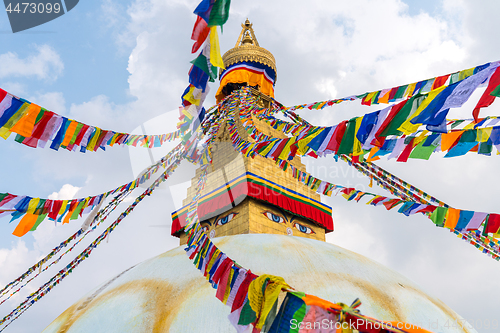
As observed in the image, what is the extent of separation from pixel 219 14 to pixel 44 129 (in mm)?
2278

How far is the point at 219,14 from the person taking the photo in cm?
237

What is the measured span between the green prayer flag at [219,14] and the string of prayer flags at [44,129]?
6.66 feet

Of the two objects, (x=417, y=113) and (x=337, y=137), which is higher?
(x=337, y=137)

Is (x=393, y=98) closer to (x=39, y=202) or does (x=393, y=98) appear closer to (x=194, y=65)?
(x=194, y=65)

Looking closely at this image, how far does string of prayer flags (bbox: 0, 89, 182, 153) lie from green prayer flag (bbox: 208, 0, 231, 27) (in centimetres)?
203

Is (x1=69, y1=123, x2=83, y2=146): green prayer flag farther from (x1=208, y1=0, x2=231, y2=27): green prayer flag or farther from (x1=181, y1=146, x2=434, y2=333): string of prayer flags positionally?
(x1=208, y1=0, x2=231, y2=27): green prayer flag

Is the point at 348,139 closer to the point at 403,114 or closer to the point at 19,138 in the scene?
the point at 403,114

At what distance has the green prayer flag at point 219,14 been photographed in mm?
2348

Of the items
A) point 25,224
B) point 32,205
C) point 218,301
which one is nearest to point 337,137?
point 218,301

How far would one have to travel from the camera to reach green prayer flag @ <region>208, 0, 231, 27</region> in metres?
2.35

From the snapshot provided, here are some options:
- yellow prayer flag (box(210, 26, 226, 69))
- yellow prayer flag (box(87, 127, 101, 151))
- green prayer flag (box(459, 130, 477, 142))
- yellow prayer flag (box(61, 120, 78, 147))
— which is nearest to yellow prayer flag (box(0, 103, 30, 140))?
yellow prayer flag (box(61, 120, 78, 147))

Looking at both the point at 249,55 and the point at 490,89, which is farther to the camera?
the point at 249,55

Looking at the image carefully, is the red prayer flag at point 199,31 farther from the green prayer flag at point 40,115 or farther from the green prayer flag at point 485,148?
the green prayer flag at point 485,148

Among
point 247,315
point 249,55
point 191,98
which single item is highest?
point 249,55
